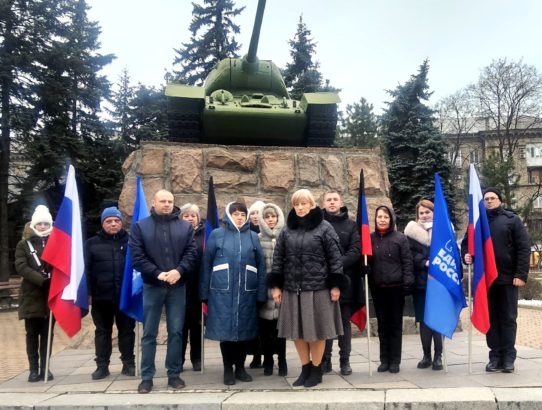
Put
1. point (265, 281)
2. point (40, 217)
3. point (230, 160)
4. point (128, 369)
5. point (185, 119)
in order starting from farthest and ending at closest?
point (185, 119) → point (230, 160) → point (40, 217) → point (128, 369) → point (265, 281)

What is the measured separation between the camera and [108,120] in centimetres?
2555

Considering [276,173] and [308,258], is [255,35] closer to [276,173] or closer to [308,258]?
[276,173]

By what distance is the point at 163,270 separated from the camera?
4.84 metres

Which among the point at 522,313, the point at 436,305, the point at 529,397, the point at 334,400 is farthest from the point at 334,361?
the point at 522,313

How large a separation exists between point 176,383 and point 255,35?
6.69m

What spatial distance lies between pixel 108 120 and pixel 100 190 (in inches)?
199

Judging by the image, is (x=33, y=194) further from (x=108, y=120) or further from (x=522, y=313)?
(x=522, y=313)

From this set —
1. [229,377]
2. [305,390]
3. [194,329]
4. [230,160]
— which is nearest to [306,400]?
[305,390]

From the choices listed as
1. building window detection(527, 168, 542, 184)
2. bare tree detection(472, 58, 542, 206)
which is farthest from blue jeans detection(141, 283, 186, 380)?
building window detection(527, 168, 542, 184)

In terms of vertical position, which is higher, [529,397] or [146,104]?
[146,104]

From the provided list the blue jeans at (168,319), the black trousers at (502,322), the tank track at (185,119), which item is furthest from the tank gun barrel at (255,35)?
the black trousers at (502,322)

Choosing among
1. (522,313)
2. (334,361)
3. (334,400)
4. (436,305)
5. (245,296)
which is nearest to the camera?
(334,400)

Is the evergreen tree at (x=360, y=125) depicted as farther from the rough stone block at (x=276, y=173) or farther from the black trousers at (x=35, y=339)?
the black trousers at (x=35, y=339)

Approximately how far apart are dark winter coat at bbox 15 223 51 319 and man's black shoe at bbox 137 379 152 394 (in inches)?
56.7
